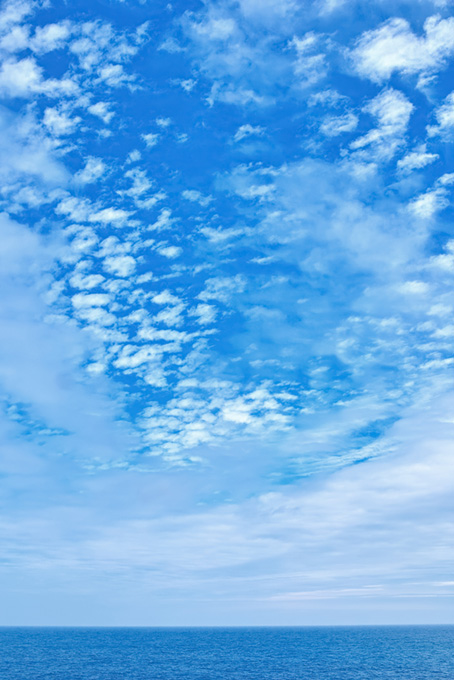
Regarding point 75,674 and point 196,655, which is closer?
point 75,674

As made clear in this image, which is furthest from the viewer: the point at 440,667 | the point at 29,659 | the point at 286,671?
the point at 29,659

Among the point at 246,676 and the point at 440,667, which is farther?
the point at 440,667

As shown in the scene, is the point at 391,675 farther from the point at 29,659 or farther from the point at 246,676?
the point at 29,659

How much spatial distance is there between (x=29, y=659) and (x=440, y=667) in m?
89.1

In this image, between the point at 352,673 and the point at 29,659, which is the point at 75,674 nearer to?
the point at 29,659

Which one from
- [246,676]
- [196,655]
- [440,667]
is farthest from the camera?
[196,655]

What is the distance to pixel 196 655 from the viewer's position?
125m

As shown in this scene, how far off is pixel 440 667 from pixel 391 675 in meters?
20.2

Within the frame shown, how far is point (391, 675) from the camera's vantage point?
284 ft

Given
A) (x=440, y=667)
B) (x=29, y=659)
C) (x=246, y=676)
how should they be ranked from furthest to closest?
(x=29, y=659) < (x=440, y=667) < (x=246, y=676)

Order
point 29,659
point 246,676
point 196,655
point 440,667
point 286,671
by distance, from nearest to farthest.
→ point 246,676 → point 286,671 → point 440,667 → point 29,659 → point 196,655

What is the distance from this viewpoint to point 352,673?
3511 inches

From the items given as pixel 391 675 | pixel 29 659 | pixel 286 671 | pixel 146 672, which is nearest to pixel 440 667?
pixel 391 675

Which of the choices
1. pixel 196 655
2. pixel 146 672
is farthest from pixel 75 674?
pixel 196 655
